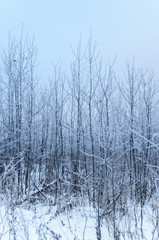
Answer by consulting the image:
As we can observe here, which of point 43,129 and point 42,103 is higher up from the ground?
point 42,103

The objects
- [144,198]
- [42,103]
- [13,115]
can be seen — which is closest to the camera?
[144,198]

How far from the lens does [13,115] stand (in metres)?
6.18

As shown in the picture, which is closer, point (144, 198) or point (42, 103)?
point (144, 198)

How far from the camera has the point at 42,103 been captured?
23.1 ft

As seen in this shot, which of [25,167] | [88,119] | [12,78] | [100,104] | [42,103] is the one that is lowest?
[25,167]

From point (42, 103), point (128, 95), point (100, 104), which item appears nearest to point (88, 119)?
point (100, 104)

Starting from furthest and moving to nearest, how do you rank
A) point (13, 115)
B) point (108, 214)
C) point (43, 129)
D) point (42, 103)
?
point (43, 129) → point (42, 103) → point (13, 115) → point (108, 214)

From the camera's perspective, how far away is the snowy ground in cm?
248

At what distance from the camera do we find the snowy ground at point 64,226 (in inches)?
97.8

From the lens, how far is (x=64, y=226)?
322 cm

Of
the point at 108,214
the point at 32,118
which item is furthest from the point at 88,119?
the point at 108,214

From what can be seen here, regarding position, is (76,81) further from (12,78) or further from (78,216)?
(78,216)

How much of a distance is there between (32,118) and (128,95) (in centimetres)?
299

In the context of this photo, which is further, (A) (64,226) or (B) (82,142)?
(B) (82,142)
